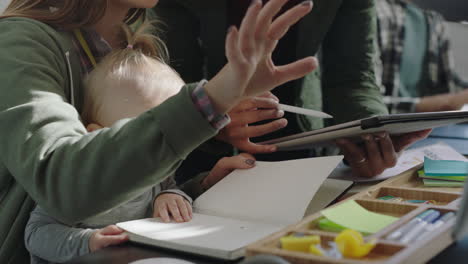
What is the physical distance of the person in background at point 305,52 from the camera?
1.39m

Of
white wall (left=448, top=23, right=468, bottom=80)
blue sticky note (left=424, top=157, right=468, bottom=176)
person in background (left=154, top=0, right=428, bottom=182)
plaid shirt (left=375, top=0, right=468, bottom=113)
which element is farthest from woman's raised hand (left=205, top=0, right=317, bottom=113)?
white wall (left=448, top=23, right=468, bottom=80)

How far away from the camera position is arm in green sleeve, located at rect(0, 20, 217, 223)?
630 mm

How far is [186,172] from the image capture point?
4.51 ft

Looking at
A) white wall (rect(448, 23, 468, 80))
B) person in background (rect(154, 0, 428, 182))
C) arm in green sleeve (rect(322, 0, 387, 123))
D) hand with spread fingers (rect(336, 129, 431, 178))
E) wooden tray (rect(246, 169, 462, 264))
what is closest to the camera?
wooden tray (rect(246, 169, 462, 264))

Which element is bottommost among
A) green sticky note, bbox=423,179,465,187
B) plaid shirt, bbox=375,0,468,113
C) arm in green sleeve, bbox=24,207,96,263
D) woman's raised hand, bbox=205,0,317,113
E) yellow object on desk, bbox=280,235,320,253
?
plaid shirt, bbox=375,0,468,113

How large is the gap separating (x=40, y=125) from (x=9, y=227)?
243 mm

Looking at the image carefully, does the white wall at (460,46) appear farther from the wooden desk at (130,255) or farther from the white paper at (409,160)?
the wooden desk at (130,255)

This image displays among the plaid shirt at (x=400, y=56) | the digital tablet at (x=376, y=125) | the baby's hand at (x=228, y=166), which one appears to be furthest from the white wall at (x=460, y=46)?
the baby's hand at (x=228, y=166)

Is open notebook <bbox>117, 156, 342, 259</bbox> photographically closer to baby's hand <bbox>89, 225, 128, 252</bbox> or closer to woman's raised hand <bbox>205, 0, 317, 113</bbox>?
baby's hand <bbox>89, 225, 128, 252</bbox>

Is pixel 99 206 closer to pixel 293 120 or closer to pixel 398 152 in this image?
pixel 398 152

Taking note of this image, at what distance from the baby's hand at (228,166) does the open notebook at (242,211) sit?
13mm

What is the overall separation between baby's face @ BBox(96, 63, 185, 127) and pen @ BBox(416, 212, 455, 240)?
0.43 m

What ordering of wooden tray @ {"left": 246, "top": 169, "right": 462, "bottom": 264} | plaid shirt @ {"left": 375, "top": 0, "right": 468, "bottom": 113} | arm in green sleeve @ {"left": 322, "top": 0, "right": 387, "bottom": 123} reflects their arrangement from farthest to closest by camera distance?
plaid shirt @ {"left": 375, "top": 0, "right": 468, "bottom": 113}
arm in green sleeve @ {"left": 322, "top": 0, "right": 387, "bottom": 123}
wooden tray @ {"left": 246, "top": 169, "right": 462, "bottom": 264}

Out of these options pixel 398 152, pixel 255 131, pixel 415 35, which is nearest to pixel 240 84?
pixel 255 131
